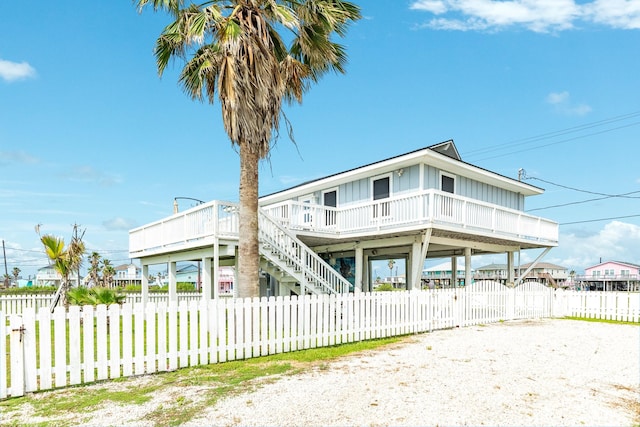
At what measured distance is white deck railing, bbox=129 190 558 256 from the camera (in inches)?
634

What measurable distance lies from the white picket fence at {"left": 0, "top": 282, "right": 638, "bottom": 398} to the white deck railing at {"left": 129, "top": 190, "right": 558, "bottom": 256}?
291 cm

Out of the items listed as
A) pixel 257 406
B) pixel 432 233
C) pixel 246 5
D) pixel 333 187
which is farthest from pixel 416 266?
pixel 257 406

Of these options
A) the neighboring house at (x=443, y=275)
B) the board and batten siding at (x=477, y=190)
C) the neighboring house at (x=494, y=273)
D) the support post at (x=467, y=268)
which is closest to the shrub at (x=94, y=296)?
the board and batten siding at (x=477, y=190)

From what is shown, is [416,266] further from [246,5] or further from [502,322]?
[246,5]

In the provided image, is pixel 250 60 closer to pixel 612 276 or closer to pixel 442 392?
pixel 442 392

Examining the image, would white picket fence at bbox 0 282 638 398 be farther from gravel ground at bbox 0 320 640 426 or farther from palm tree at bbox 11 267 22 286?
palm tree at bbox 11 267 22 286

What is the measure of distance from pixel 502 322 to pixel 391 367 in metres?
10.0

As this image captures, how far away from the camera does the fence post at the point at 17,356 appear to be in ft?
23.6

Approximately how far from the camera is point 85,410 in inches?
245

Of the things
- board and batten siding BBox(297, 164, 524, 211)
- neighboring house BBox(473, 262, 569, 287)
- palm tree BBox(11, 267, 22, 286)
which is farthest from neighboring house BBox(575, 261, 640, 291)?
palm tree BBox(11, 267, 22, 286)

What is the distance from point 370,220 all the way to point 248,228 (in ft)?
26.4

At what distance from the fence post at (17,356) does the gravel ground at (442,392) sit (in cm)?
42

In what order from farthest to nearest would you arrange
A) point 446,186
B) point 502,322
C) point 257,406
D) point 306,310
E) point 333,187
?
point 333,187 → point 446,186 → point 502,322 → point 306,310 → point 257,406

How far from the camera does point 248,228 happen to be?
11.3 metres
